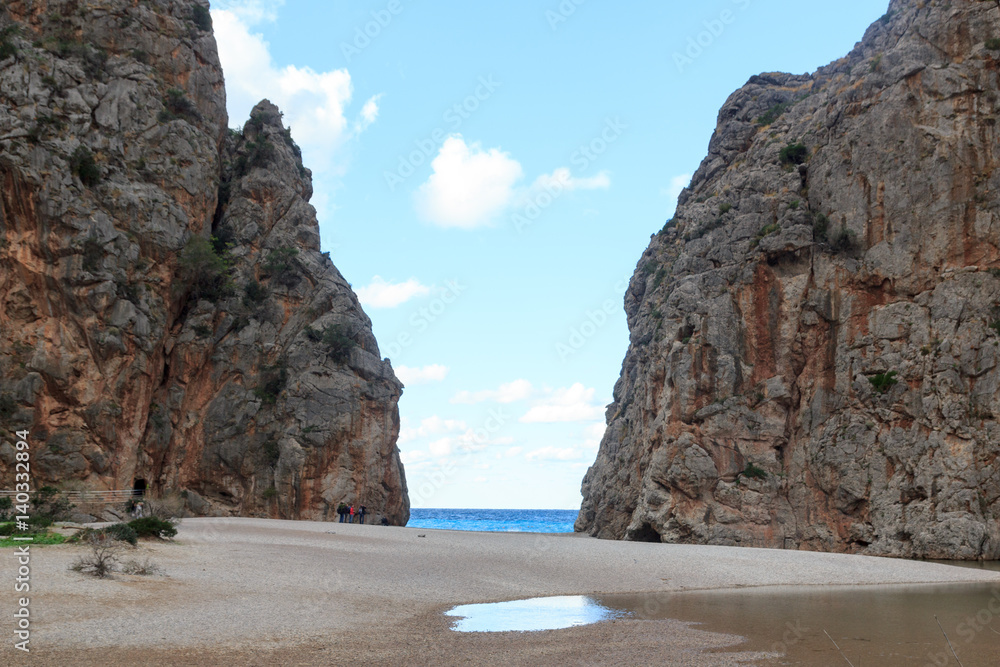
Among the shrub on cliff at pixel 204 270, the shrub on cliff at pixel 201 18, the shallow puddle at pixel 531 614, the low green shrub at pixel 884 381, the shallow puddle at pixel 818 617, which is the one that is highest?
the shrub on cliff at pixel 201 18

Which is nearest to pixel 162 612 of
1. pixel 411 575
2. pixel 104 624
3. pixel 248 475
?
pixel 104 624

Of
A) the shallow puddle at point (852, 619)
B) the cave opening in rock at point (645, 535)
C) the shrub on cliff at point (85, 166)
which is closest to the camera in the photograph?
the shallow puddle at point (852, 619)

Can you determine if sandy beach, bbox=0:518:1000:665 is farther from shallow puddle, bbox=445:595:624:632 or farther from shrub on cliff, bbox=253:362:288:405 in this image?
shrub on cliff, bbox=253:362:288:405

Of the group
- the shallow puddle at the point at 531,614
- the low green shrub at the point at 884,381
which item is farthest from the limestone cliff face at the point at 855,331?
the shallow puddle at the point at 531,614

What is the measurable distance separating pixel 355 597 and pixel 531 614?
389cm

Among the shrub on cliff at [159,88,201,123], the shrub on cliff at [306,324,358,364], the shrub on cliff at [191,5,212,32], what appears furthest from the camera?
the shrub on cliff at [191,5,212,32]

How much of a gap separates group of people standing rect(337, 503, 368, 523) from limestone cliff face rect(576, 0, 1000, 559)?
17189mm

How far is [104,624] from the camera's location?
11414 mm

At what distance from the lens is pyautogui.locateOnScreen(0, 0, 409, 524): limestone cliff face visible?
40219 millimetres

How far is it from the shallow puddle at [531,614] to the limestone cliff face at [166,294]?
3167cm

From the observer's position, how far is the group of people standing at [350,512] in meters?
45.1

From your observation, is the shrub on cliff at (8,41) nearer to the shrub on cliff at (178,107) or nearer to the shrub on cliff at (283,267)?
the shrub on cliff at (178,107)

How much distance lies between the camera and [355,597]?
15.8m

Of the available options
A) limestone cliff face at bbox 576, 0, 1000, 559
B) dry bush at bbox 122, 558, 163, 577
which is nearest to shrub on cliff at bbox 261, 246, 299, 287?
limestone cliff face at bbox 576, 0, 1000, 559
